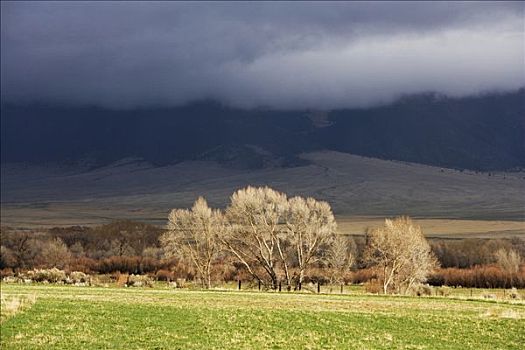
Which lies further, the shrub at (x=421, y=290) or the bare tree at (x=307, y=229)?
the bare tree at (x=307, y=229)

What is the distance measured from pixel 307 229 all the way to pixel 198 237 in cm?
1134

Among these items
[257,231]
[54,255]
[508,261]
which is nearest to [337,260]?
[257,231]

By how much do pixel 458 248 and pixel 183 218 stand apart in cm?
6303

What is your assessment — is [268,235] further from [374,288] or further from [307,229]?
[374,288]

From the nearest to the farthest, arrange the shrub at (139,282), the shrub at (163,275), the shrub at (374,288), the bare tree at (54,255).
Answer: the shrub at (139,282)
the shrub at (374,288)
the shrub at (163,275)
the bare tree at (54,255)

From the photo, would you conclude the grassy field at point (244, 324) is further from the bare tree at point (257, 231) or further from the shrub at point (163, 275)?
Result: the shrub at point (163, 275)

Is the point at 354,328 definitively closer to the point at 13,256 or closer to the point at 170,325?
the point at 170,325

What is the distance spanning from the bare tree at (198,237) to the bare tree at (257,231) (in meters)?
1.94

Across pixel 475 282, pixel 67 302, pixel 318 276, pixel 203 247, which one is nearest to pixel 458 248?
pixel 475 282

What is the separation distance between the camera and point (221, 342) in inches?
1111

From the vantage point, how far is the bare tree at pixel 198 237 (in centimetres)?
7219

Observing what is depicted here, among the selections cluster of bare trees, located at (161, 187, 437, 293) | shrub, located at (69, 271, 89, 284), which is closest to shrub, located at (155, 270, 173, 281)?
cluster of bare trees, located at (161, 187, 437, 293)

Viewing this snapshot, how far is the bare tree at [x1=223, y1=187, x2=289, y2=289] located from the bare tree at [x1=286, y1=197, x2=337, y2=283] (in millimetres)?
1047

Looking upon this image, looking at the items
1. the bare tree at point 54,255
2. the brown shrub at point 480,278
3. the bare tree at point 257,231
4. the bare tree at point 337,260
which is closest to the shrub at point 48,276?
the bare tree at point 257,231
